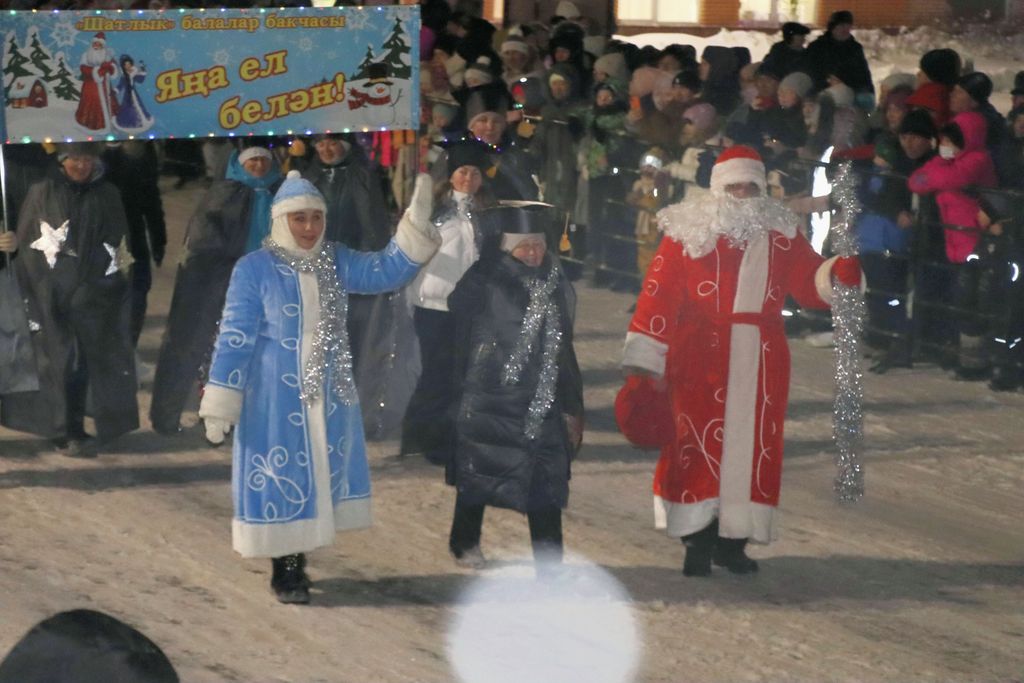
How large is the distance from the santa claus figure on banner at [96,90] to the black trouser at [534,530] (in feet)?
9.53

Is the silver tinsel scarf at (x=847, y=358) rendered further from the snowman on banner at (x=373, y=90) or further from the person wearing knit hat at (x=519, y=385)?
the snowman on banner at (x=373, y=90)

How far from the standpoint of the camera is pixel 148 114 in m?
9.12

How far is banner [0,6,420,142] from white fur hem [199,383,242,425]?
2.54 meters

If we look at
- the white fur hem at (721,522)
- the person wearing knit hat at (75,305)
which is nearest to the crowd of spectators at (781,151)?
the person wearing knit hat at (75,305)

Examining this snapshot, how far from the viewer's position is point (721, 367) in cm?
745

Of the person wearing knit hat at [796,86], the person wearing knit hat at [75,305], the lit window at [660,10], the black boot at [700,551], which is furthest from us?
the lit window at [660,10]

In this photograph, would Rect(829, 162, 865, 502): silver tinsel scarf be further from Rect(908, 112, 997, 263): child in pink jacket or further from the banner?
Rect(908, 112, 997, 263): child in pink jacket

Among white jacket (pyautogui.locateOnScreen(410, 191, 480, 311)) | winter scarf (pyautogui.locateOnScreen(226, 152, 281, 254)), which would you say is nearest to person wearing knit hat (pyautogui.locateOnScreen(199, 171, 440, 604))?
white jacket (pyautogui.locateOnScreen(410, 191, 480, 311))

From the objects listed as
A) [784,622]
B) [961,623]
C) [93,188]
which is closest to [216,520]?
[93,188]

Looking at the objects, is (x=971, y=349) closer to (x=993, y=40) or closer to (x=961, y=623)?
(x=961, y=623)

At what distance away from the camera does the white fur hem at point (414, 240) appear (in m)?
7.35

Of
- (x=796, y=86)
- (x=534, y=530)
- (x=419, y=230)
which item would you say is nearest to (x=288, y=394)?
(x=419, y=230)

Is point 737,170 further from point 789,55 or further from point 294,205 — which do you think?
point 789,55

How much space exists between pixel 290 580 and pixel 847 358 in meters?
2.56
